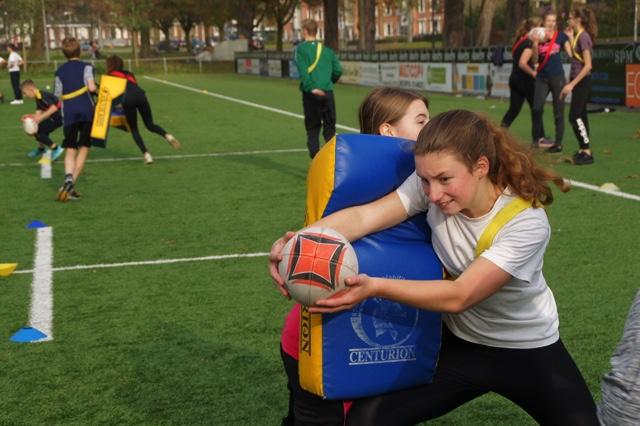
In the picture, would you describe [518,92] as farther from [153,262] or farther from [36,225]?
[153,262]

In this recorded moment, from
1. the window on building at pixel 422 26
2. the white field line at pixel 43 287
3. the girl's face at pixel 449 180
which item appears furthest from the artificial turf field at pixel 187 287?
the window on building at pixel 422 26

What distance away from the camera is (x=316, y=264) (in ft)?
9.61

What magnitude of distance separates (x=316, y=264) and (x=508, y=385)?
979mm

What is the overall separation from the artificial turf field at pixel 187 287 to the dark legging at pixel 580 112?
19.8 inches

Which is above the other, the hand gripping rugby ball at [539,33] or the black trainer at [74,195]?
the hand gripping rugby ball at [539,33]

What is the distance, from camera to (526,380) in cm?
342

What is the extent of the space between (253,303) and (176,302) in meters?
0.60

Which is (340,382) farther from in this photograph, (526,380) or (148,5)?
(148,5)

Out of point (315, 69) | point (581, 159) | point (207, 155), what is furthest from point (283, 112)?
point (581, 159)

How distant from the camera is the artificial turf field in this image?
17.6ft

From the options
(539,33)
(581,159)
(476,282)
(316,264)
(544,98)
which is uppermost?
(539,33)

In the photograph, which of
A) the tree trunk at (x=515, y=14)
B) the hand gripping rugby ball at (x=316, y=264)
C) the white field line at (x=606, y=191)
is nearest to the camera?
the hand gripping rugby ball at (x=316, y=264)

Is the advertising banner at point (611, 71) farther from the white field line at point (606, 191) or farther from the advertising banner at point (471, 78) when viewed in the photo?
the white field line at point (606, 191)

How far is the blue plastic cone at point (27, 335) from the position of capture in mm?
6473
